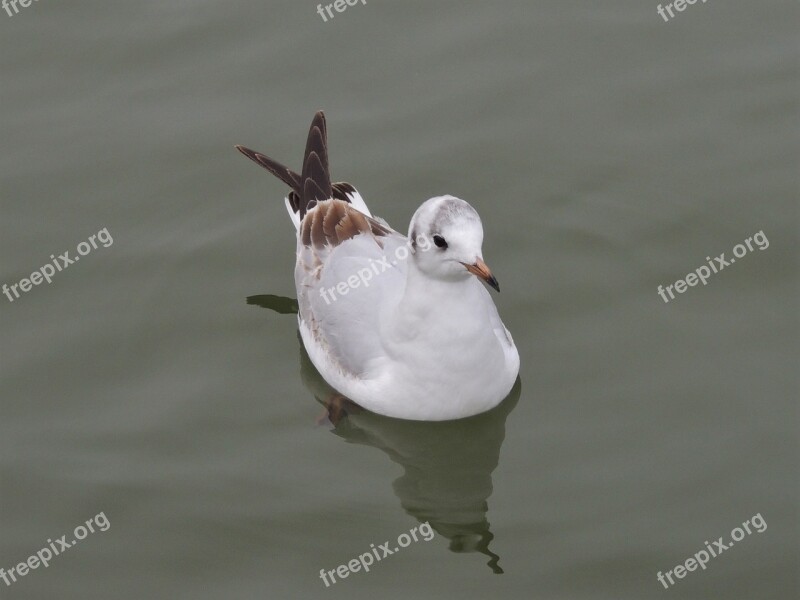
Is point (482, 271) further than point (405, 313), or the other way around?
point (405, 313)

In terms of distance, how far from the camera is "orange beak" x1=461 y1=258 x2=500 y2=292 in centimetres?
819

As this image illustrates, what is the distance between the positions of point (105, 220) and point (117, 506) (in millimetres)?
3087

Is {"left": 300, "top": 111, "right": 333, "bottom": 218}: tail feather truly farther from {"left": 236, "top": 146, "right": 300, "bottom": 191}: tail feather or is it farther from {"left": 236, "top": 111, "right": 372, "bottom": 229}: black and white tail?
{"left": 236, "top": 146, "right": 300, "bottom": 191}: tail feather

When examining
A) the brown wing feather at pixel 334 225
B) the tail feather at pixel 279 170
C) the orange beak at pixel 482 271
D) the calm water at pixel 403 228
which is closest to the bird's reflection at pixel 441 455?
the calm water at pixel 403 228

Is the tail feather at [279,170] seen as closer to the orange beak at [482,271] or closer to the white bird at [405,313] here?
the white bird at [405,313]

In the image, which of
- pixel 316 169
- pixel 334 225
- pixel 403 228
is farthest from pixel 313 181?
pixel 403 228

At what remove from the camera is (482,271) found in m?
8.28

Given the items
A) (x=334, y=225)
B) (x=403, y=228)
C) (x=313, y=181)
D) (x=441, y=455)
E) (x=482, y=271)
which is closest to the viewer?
(x=482, y=271)

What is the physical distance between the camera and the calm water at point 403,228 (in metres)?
8.87

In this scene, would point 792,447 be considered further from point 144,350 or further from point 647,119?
point 144,350

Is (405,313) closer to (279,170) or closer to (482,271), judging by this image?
(482,271)

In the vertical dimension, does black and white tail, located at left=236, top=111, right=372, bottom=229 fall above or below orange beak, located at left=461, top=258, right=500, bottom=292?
above

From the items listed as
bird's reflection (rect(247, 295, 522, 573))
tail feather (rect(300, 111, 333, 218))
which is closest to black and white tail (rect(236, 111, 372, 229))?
tail feather (rect(300, 111, 333, 218))

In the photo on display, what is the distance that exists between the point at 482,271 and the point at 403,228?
3033mm
